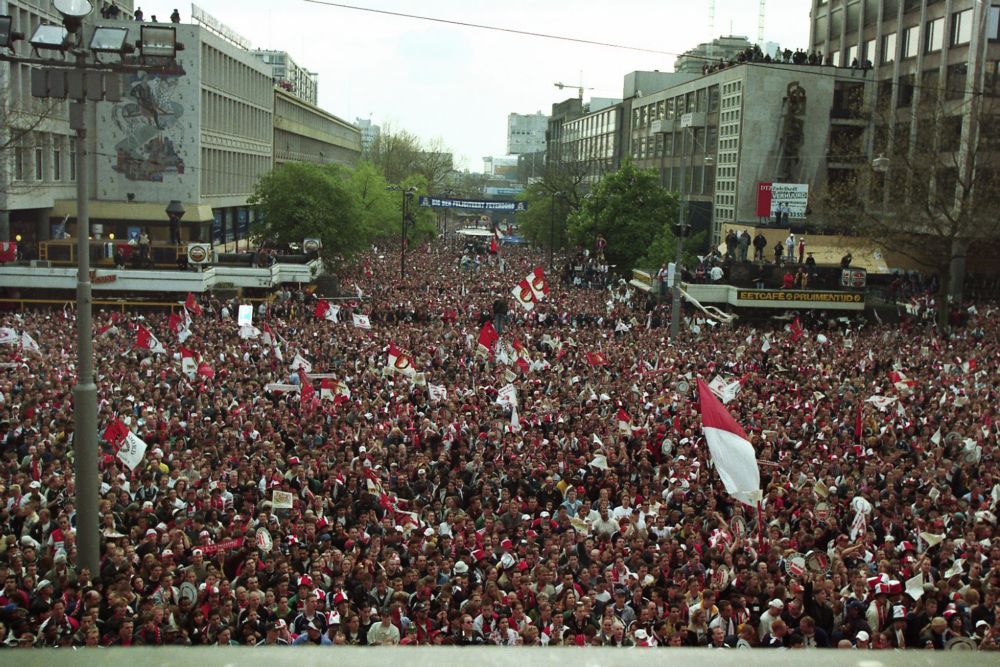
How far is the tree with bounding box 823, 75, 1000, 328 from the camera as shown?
134 ft

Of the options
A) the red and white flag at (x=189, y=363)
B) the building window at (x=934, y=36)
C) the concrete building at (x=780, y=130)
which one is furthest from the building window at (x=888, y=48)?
the red and white flag at (x=189, y=363)

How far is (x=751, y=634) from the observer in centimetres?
880

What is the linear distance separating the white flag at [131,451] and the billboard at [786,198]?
48.6 meters

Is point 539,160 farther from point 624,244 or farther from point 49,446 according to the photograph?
point 49,446

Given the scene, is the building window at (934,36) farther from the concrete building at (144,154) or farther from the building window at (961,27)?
the concrete building at (144,154)

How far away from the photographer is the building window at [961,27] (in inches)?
1969

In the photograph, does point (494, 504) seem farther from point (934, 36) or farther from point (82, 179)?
point (934, 36)

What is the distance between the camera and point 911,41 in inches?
2218

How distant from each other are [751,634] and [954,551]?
3.92m

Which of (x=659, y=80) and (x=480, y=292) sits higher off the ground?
(x=659, y=80)

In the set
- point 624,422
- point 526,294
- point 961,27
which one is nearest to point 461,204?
point 961,27

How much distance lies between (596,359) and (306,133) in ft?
286

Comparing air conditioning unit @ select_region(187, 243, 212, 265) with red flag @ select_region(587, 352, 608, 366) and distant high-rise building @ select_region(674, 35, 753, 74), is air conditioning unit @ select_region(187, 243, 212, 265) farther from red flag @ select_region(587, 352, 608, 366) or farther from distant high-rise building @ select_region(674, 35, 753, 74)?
distant high-rise building @ select_region(674, 35, 753, 74)

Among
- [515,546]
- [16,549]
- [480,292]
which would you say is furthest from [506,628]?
[480,292]
